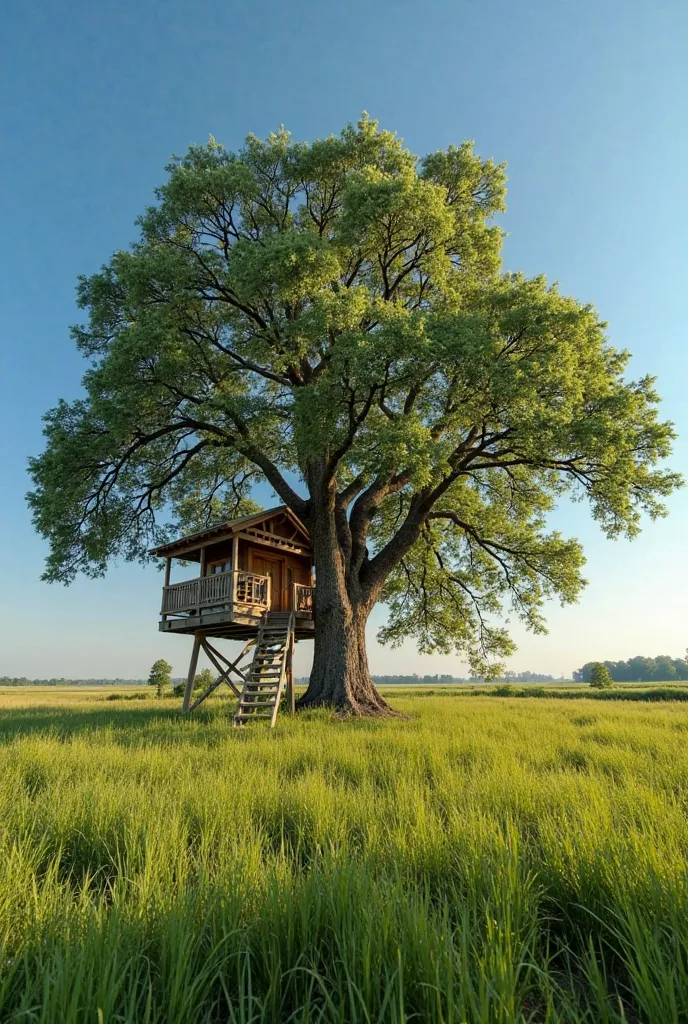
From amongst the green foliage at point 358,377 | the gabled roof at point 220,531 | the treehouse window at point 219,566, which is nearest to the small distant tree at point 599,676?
the green foliage at point 358,377

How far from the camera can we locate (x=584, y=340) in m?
14.0

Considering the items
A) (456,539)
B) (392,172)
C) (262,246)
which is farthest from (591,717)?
(392,172)

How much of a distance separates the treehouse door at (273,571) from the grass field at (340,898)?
11743 mm

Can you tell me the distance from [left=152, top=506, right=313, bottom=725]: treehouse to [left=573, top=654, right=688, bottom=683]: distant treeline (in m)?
180

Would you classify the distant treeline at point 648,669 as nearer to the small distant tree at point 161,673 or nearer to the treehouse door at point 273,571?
the small distant tree at point 161,673

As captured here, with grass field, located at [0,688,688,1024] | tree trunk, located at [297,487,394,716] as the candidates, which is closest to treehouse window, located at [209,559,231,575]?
tree trunk, located at [297,487,394,716]

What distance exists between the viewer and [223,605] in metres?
15.6

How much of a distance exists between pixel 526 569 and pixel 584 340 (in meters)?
8.40

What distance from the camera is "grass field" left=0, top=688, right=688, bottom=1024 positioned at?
206 cm

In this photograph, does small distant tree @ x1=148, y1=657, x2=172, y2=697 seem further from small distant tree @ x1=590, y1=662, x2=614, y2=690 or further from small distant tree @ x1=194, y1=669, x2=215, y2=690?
small distant tree @ x1=590, y1=662, x2=614, y2=690

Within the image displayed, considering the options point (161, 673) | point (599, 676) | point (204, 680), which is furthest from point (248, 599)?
point (161, 673)

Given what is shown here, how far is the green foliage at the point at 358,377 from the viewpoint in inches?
504

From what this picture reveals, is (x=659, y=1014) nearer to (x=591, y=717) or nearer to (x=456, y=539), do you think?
(x=591, y=717)

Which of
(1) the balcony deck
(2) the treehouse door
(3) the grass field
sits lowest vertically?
(3) the grass field
